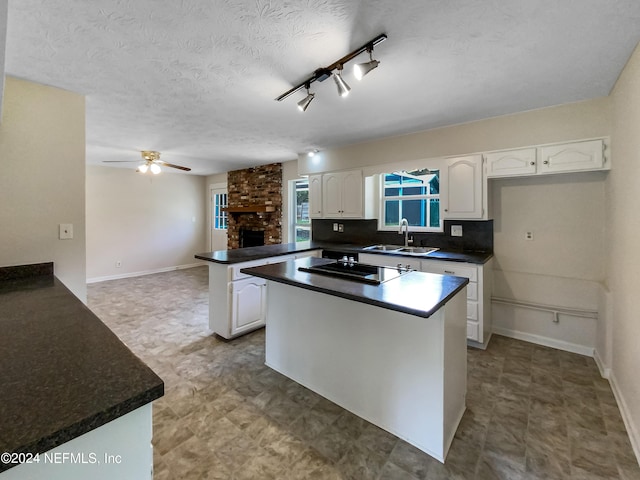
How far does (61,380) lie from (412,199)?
3.76 m

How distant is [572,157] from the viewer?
260 centimetres

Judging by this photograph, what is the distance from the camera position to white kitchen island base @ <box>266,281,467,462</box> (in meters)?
1.60

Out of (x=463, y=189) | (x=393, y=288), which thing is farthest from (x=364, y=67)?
(x=463, y=189)

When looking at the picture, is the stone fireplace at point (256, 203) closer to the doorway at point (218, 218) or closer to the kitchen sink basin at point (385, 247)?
the doorway at point (218, 218)

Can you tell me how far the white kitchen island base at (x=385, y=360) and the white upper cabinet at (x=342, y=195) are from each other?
2.08 meters

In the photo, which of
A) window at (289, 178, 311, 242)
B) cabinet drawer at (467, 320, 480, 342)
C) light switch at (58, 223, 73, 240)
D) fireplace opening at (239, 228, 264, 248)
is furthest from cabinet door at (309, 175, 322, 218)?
light switch at (58, 223, 73, 240)

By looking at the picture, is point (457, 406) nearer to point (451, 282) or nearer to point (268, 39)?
point (451, 282)

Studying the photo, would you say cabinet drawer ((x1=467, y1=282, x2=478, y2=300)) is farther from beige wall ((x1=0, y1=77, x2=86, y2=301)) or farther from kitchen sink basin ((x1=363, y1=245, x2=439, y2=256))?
beige wall ((x1=0, y1=77, x2=86, y2=301))

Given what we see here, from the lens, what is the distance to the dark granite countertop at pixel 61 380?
23.1 inches

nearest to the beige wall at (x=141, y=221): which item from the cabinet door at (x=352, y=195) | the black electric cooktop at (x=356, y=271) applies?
the cabinet door at (x=352, y=195)

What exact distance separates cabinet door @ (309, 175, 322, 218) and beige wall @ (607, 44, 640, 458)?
324 cm

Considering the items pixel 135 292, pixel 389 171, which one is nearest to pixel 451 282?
pixel 389 171

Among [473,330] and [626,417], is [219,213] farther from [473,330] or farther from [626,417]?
[626,417]

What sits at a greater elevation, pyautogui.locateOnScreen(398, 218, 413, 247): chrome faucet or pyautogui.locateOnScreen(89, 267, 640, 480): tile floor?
pyautogui.locateOnScreen(398, 218, 413, 247): chrome faucet
